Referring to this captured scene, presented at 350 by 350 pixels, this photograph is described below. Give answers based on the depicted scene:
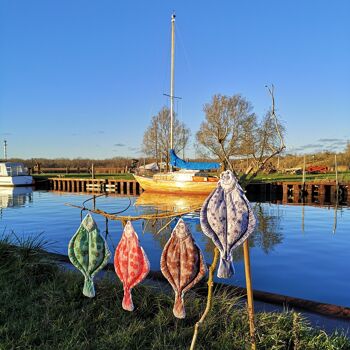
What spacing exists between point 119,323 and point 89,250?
3.85 feet

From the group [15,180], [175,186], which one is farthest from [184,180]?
[15,180]

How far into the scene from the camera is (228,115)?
141ft

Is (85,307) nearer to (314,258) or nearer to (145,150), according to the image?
(314,258)

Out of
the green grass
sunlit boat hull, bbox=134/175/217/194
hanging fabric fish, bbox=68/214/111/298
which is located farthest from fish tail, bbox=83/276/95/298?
sunlit boat hull, bbox=134/175/217/194

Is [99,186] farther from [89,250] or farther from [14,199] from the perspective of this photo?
[89,250]

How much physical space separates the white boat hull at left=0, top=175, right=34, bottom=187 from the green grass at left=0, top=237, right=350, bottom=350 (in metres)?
39.1

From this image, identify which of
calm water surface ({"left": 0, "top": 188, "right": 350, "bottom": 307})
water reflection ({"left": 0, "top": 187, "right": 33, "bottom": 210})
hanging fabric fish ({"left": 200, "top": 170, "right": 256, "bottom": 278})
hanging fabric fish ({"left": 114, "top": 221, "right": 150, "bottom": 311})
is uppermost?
hanging fabric fish ({"left": 200, "top": 170, "right": 256, "bottom": 278})

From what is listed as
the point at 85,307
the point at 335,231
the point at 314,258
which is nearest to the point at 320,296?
the point at 314,258

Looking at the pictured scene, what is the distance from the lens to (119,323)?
394 centimetres

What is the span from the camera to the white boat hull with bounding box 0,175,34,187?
4103 centimetres

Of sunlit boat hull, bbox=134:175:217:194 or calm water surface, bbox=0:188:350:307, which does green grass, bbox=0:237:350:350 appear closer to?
calm water surface, bbox=0:188:350:307

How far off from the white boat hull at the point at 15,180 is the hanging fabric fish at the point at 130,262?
41.6 meters

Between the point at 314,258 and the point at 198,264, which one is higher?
the point at 198,264

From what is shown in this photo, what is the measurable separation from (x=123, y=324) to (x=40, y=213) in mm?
16569
